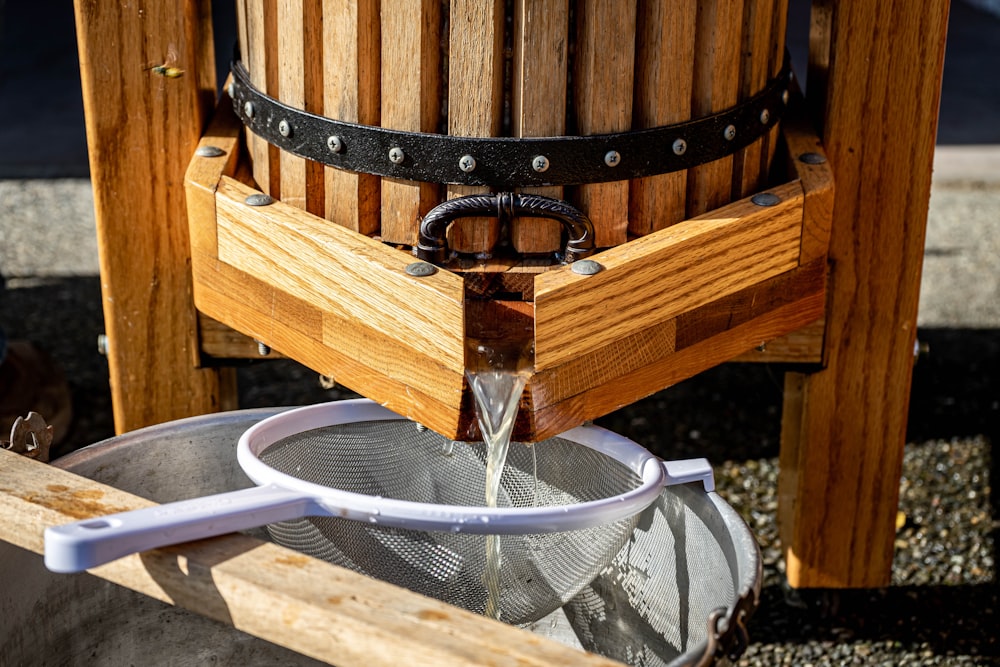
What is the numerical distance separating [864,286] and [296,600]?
1240 millimetres

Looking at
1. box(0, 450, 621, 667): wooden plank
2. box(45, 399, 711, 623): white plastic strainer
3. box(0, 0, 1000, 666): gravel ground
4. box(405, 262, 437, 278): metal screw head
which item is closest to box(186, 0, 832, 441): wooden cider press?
box(405, 262, 437, 278): metal screw head

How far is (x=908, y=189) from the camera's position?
206cm

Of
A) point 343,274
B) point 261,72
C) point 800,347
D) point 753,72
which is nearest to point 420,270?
point 343,274

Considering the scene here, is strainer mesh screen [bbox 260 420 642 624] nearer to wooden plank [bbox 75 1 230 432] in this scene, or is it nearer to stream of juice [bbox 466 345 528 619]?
stream of juice [bbox 466 345 528 619]

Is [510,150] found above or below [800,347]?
above

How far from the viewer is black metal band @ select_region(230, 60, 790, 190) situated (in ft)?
5.44

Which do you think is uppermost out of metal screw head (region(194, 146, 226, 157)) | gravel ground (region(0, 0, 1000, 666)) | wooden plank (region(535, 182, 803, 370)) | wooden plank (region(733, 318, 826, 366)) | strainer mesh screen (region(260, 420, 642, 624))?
metal screw head (region(194, 146, 226, 157))

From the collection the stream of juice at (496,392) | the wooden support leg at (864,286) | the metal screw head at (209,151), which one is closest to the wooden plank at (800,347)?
the wooden support leg at (864,286)

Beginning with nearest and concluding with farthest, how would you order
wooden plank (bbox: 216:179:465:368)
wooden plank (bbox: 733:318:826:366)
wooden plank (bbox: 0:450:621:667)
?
wooden plank (bbox: 0:450:621:667), wooden plank (bbox: 216:179:465:368), wooden plank (bbox: 733:318:826:366)

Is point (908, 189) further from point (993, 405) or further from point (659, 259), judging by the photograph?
point (993, 405)

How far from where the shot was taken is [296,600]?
127cm

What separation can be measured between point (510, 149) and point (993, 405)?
2074 mm

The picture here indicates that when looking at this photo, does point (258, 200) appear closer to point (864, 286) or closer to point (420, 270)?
point (420, 270)

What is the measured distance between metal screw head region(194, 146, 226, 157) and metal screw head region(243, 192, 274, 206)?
0.65 feet
